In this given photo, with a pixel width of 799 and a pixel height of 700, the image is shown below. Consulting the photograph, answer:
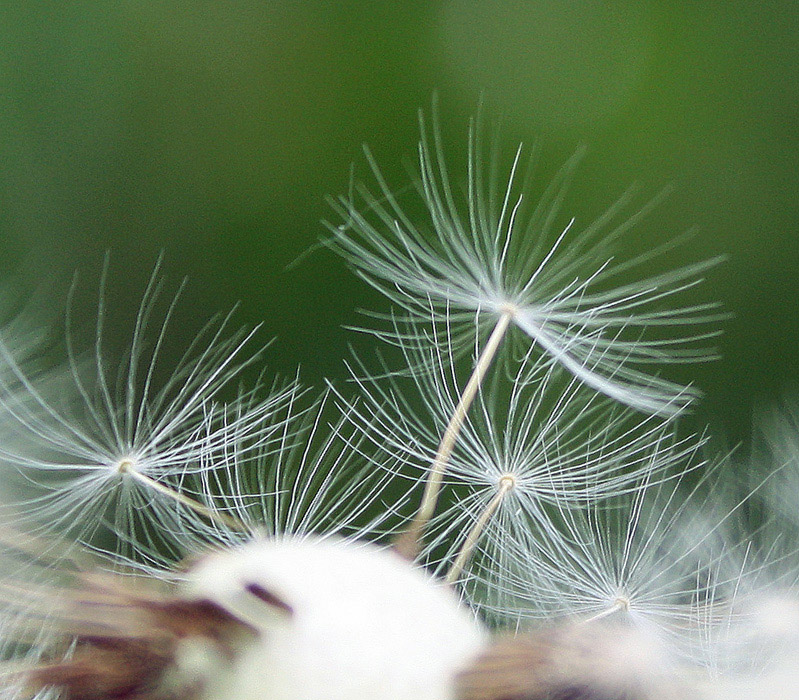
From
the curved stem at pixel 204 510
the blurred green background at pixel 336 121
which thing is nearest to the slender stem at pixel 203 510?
the curved stem at pixel 204 510

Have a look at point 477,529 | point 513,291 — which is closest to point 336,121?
point 513,291

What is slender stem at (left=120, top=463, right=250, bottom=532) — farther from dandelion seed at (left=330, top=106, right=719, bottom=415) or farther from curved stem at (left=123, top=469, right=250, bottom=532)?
dandelion seed at (left=330, top=106, right=719, bottom=415)

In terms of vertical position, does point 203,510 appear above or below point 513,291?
below

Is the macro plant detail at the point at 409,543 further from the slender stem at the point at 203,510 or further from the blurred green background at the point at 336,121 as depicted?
the blurred green background at the point at 336,121

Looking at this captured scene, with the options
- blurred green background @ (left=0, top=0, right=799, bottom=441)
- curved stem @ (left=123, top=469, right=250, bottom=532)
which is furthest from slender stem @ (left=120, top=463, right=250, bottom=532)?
blurred green background @ (left=0, top=0, right=799, bottom=441)

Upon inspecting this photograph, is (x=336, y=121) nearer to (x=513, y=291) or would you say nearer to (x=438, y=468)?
(x=513, y=291)

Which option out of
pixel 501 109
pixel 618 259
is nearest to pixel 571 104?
pixel 501 109

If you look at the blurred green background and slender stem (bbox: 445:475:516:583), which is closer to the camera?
slender stem (bbox: 445:475:516:583)

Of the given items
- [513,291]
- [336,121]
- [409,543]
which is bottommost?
[409,543]
